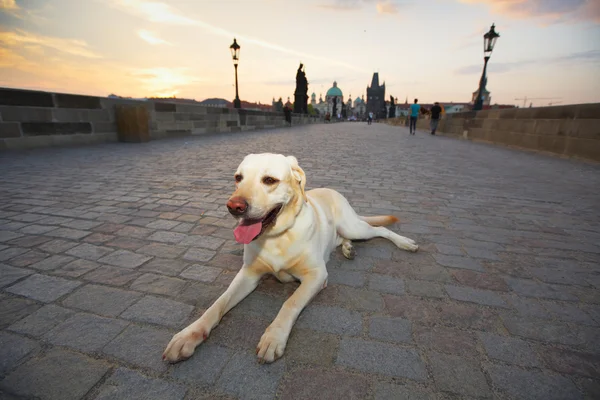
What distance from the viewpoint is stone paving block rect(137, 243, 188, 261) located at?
2.91m

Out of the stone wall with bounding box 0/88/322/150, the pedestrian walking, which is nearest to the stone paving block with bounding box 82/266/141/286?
the stone wall with bounding box 0/88/322/150

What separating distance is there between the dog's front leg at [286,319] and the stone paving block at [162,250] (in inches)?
58.2

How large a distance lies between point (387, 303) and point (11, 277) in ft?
10.2

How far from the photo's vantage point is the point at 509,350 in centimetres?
178

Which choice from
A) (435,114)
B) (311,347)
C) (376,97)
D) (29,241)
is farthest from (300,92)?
(376,97)

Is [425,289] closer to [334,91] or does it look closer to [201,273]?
[201,273]

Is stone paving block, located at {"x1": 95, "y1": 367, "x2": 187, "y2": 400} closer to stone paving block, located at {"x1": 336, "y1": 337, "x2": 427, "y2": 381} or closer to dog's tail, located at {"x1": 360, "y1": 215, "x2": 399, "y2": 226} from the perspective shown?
stone paving block, located at {"x1": 336, "y1": 337, "x2": 427, "y2": 381}

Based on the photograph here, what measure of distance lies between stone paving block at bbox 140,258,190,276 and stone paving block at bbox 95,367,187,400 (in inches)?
42.4

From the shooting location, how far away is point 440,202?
4.91 meters

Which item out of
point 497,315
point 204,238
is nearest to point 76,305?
point 204,238

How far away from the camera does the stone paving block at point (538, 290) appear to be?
2338 millimetres

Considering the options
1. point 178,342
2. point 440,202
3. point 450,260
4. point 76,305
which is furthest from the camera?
point 440,202

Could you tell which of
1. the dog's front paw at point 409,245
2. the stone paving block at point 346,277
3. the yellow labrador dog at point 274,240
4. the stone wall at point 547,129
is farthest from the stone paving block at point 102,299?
the stone wall at point 547,129

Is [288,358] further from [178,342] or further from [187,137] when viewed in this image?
[187,137]
